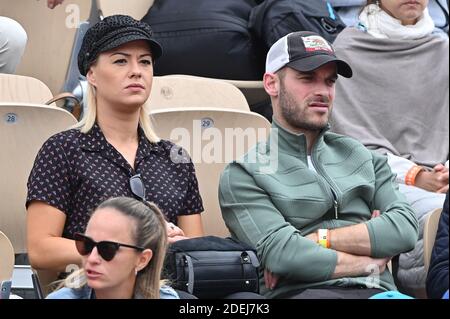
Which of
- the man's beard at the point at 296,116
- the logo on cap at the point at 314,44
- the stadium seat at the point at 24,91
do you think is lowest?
the man's beard at the point at 296,116

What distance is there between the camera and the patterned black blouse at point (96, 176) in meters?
3.83

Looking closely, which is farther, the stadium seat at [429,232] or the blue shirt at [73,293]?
the stadium seat at [429,232]

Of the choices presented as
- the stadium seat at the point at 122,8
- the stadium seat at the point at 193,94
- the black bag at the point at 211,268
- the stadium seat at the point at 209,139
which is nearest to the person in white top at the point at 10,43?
the stadium seat at the point at 122,8

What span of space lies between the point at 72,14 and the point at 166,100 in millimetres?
901

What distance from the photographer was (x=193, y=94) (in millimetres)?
4895

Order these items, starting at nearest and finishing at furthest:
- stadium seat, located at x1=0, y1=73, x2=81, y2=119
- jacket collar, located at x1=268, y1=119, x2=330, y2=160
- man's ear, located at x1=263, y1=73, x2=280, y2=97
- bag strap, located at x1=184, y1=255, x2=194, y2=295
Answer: bag strap, located at x1=184, y1=255, x2=194, y2=295, jacket collar, located at x1=268, y1=119, x2=330, y2=160, man's ear, located at x1=263, y1=73, x2=280, y2=97, stadium seat, located at x1=0, y1=73, x2=81, y2=119

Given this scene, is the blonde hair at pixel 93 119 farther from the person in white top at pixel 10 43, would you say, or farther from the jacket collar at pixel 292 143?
the person in white top at pixel 10 43

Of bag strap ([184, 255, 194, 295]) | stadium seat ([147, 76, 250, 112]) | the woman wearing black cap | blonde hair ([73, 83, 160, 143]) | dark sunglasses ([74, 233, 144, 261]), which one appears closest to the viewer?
dark sunglasses ([74, 233, 144, 261])

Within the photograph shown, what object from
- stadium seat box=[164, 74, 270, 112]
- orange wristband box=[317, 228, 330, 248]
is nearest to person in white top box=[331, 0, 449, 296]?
stadium seat box=[164, 74, 270, 112]

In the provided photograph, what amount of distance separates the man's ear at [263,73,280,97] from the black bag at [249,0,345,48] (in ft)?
3.83

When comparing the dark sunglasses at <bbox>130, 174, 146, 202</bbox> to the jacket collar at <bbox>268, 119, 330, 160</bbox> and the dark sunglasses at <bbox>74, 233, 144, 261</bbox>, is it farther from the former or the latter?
the dark sunglasses at <bbox>74, 233, 144, 261</bbox>

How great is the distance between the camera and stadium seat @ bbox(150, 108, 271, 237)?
4445 mm

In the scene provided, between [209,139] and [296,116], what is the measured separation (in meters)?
0.42
